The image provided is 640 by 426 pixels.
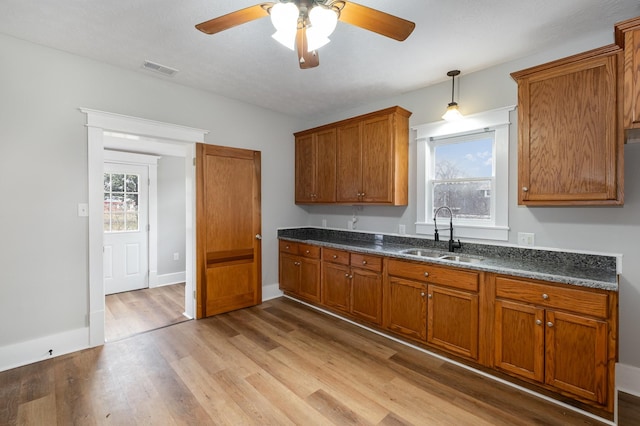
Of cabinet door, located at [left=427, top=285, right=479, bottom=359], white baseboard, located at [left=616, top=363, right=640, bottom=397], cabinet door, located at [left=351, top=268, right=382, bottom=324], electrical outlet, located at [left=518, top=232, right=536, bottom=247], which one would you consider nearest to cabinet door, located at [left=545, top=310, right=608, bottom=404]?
cabinet door, located at [left=427, top=285, right=479, bottom=359]

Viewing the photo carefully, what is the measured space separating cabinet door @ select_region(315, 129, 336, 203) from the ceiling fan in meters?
2.24

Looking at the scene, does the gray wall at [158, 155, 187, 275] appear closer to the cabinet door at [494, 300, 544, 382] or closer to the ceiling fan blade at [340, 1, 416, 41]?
the ceiling fan blade at [340, 1, 416, 41]

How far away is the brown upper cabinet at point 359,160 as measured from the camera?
3387mm

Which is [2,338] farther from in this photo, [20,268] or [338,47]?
[338,47]

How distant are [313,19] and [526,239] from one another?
2543 mm

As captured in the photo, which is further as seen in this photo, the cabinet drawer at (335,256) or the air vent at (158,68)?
the cabinet drawer at (335,256)

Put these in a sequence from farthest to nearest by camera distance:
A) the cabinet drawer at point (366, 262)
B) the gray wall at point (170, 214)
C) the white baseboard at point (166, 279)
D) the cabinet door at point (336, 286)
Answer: the gray wall at point (170, 214) → the white baseboard at point (166, 279) → the cabinet door at point (336, 286) → the cabinet drawer at point (366, 262)

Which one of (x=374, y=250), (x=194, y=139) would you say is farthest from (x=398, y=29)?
(x=194, y=139)

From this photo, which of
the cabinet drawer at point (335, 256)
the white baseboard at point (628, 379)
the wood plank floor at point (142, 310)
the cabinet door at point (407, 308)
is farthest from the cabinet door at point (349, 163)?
the white baseboard at point (628, 379)

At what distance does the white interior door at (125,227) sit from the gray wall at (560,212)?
4.02 m

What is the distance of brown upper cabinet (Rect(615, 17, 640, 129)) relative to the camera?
1.76m

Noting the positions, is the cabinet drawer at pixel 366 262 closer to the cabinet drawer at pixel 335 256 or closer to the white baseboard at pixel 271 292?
the cabinet drawer at pixel 335 256

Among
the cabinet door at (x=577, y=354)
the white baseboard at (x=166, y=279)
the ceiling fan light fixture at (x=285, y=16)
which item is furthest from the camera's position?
the white baseboard at (x=166, y=279)

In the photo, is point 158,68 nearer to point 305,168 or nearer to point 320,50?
point 320,50
